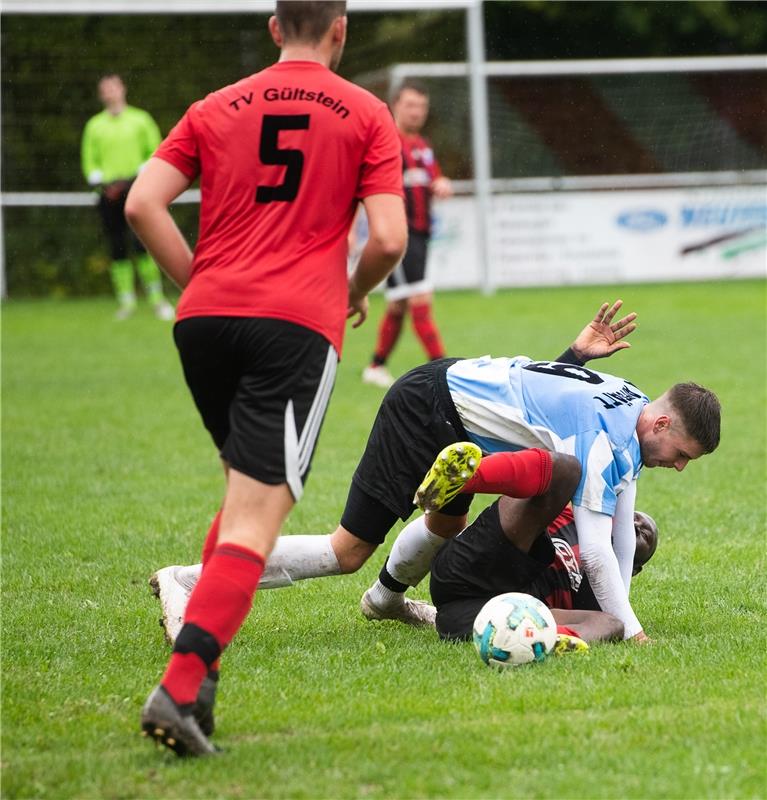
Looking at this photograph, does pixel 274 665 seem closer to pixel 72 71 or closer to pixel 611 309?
pixel 611 309

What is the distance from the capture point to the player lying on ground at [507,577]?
14.5 ft

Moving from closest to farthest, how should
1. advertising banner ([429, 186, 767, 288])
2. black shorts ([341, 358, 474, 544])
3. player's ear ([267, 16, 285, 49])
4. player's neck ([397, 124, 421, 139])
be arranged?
player's ear ([267, 16, 285, 49]) < black shorts ([341, 358, 474, 544]) < player's neck ([397, 124, 421, 139]) < advertising banner ([429, 186, 767, 288])

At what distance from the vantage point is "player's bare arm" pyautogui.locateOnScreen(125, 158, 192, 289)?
3.44 m

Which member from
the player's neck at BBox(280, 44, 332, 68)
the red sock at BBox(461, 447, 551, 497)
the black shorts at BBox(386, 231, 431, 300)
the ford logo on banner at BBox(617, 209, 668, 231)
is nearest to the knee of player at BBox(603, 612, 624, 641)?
the red sock at BBox(461, 447, 551, 497)

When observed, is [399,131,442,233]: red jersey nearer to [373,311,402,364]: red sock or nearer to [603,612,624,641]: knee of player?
[373,311,402,364]: red sock

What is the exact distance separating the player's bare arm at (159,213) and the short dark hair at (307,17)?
0.47m

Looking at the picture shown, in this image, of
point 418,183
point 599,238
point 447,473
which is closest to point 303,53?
point 447,473

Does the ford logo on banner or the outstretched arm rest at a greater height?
the outstretched arm

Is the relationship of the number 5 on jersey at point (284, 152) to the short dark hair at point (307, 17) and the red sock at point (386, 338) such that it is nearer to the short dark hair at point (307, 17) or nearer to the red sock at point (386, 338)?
the short dark hair at point (307, 17)

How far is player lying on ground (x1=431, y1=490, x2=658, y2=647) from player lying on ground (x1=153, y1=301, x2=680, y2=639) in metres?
0.11

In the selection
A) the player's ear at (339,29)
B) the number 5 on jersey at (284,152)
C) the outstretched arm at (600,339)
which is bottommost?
the outstretched arm at (600,339)

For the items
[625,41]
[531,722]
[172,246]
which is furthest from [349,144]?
[625,41]

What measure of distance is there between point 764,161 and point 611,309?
1952 cm

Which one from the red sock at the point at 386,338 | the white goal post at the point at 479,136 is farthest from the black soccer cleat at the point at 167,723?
the white goal post at the point at 479,136
